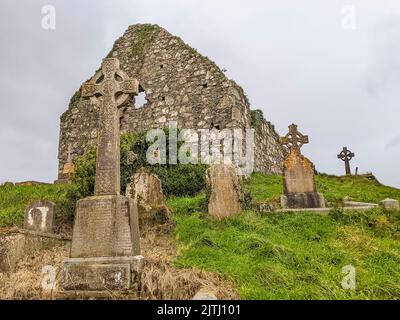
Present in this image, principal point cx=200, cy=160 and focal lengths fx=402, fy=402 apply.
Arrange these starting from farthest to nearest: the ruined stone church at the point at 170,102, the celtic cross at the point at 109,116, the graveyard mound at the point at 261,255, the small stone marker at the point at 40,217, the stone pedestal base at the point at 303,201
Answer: the ruined stone church at the point at 170,102, the stone pedestal base at the point at 303,201, the small stone marker at the point at 40,217, the celtic cross at the point at 109,116, the graveyard mound at the point at 261,255

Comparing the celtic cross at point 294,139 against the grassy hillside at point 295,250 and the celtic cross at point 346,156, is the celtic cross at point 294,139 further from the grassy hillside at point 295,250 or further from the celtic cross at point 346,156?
the celtic cross at point 346,156

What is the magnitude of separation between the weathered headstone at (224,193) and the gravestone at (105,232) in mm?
3134

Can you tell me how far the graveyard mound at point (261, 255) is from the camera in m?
4.98

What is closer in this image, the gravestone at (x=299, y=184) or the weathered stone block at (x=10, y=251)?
the weathered stone block at (x=10, y=251)

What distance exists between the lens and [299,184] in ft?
32.6

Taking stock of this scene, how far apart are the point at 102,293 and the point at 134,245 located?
0.77 m

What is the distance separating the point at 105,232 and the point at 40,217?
141 inches

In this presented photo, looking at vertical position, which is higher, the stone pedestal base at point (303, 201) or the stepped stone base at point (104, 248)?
the stone pedestal base at point (303, 201)

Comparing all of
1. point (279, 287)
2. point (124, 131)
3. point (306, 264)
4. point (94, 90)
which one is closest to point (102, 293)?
point (279, 287)

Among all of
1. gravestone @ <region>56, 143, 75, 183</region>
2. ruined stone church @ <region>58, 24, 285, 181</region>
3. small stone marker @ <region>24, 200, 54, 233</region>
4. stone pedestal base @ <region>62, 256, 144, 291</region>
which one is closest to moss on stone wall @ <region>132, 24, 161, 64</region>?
ruined stone church @ <region>58, 24, 285, 181</region>

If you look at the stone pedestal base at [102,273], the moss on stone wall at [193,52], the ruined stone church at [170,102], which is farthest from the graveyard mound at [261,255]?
the moss on stone wall at [193,52]

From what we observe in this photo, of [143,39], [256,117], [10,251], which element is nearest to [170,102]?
[256,117]

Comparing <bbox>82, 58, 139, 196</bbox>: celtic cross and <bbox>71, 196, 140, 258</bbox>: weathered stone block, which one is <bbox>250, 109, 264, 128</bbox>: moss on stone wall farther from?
<bbox>71, 196, 140, 258</bbox>: weathered stone block
